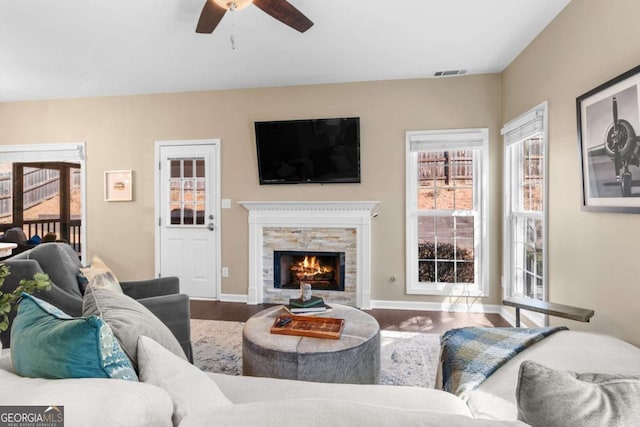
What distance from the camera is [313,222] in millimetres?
4070

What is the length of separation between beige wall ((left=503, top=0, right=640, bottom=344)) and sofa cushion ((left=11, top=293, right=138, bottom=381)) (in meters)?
2.41

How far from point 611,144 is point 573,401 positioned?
6.06 ft

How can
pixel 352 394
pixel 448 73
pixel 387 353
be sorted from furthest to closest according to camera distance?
1. pixel 448 73
2. pixel 387 353
3. pixel 352 394

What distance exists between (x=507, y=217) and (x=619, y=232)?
1662mm

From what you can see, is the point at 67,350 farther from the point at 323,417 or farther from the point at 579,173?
the point at 579,173

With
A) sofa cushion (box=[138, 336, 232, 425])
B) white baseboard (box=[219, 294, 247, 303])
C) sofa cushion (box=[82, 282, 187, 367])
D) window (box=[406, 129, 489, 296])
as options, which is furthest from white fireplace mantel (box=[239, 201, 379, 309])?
sofa cushion (box=[138, 336, 232, 425])

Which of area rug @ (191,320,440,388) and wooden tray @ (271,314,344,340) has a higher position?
wooden tray @ (271,314,344,340)

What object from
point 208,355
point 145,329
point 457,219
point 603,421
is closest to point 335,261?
point 457,219

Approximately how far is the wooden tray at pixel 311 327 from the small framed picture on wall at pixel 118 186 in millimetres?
3359

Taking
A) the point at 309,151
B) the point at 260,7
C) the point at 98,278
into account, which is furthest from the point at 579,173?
the point at 98,278

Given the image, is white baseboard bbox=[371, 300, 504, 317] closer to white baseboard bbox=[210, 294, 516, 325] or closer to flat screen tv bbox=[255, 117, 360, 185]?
white baseboard bbox=[210, 294, 516, 325]

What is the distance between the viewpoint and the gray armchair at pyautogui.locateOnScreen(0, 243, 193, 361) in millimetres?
1936

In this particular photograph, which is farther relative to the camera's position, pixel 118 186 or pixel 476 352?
pixel 118 186

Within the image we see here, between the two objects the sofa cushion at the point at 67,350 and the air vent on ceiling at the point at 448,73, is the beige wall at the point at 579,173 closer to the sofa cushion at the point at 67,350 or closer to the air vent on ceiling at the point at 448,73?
the air vent on ceiling at the point at 448,73
